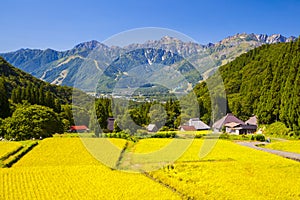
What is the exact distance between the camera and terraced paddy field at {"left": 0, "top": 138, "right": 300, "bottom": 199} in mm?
15234

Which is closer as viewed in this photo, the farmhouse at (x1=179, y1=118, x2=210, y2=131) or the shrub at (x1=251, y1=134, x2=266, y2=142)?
the shrub at (x1=251, y1=134, x2=266, y2=142)

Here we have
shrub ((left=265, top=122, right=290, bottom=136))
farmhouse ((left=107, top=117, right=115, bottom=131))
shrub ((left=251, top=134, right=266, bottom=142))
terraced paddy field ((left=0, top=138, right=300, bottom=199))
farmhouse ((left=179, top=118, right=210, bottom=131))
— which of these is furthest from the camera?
farmhouse ((left=179, top=118, right=210, bottom=131))

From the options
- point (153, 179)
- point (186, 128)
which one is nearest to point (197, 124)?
point (186, 128)

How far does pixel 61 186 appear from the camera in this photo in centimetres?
1669

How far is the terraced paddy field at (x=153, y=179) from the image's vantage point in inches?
600

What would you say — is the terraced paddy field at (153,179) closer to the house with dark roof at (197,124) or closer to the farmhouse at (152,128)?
the farmhouse at (152,128)

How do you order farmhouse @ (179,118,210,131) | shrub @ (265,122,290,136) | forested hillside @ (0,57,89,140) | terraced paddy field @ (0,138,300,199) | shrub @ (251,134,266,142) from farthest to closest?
farmhouse @ (179,118,210,131) → shrub @ (265,122,290,136) → shrub @ (251,134,266,142) → forested hillside @ (0,57,89,140) → terraced paddy field @ (0,138,300,199)

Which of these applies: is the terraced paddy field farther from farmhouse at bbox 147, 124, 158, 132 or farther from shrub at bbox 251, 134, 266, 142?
farmhouse at bbox 147, 124, 158, 132

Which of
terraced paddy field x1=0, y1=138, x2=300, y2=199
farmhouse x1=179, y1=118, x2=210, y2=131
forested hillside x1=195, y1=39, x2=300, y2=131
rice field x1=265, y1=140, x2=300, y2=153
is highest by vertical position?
forested hillside x1=195, y1=39, x2=300, y2=131

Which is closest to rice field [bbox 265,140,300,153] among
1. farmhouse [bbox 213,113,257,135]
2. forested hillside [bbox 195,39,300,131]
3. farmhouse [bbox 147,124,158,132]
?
forested hillside [bbox 195,39,300,131]

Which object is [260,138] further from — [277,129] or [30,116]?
[30,116]

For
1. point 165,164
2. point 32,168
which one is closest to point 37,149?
point 32,168

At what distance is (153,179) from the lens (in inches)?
762

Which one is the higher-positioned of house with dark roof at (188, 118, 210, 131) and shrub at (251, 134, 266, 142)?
house with dark roof at (188, 118, 210, 131)
